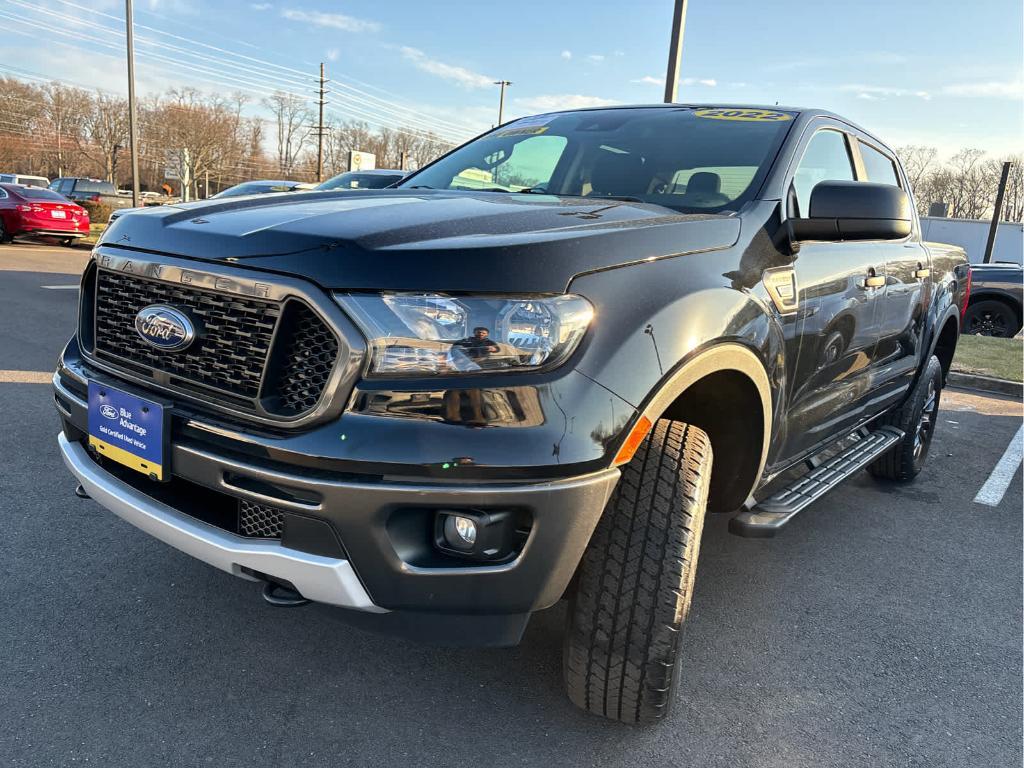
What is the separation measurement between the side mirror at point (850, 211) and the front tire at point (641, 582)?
0.94 meters

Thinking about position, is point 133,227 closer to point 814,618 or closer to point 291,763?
point 291,763

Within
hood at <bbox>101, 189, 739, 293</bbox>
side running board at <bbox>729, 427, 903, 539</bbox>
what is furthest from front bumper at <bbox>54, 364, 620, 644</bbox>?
side running board at <bbox>729, 427, 903, 539</bbox>

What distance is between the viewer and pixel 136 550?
9.23 ft

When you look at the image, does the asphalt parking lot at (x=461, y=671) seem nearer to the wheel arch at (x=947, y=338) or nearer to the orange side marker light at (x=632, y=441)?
the orange side marker light at (x=632, y=441)

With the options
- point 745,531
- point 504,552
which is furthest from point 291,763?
point 745,531

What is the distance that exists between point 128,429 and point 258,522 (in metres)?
0.45

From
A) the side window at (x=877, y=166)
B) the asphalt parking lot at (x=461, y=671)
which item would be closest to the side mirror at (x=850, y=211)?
the side window at (x=877, y=166)

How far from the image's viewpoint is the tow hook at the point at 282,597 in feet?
5.74

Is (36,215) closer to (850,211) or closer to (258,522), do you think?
(258,522)

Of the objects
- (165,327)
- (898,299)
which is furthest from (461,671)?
(898,299)

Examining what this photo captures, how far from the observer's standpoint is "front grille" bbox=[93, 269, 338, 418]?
5.39ft

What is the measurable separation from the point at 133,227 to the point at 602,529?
1502 millimetres

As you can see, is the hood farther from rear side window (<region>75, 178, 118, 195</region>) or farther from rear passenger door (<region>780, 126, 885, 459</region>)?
rear side window (<region>75, 178, 118, 195</region>)

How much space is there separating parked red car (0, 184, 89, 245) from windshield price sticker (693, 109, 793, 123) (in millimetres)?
16610
